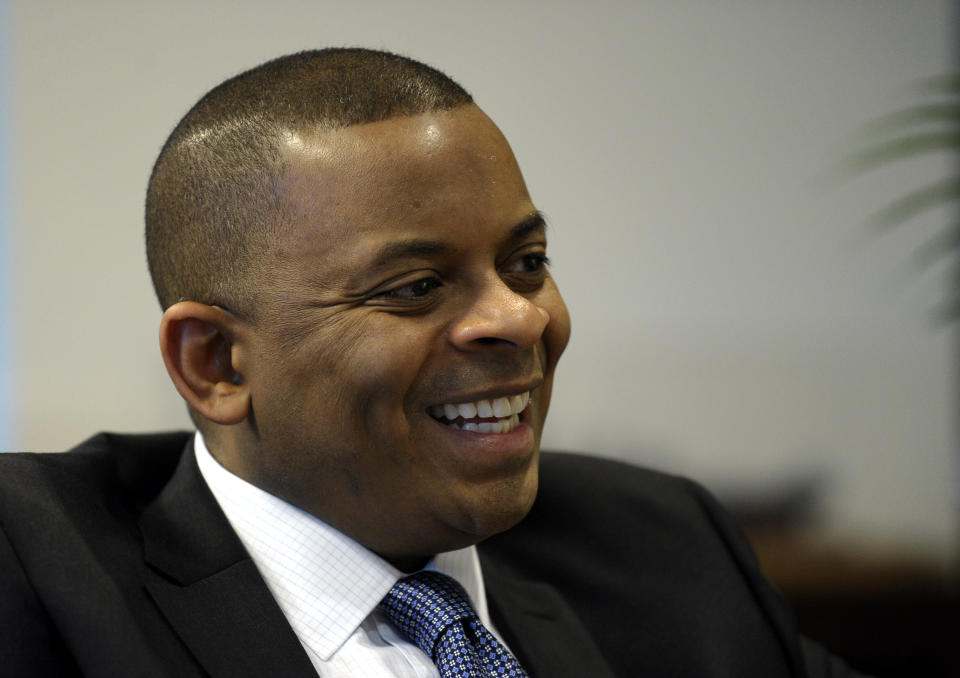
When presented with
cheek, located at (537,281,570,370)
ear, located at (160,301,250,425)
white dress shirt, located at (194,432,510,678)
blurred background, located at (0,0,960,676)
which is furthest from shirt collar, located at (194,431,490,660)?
blurred background, located at (0,0,960,676)

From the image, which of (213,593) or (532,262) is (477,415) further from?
(213,593)

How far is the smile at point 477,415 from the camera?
1.39 metres

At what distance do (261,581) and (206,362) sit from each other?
28 centimetres

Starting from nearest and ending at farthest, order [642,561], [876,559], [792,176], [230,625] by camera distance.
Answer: [230,625], [642,561], [876,559], [792,176]

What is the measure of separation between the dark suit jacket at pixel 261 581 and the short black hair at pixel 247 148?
11.0 inches

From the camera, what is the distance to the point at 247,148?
141cm

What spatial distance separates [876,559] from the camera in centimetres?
379

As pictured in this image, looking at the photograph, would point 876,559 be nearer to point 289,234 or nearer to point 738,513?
point 738,513

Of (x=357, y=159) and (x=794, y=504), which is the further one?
(x=794, y=504)

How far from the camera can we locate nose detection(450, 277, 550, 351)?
4.42 ft

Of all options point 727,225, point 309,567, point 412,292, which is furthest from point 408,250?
point 727,225

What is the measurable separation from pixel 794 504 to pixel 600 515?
2.32 metres

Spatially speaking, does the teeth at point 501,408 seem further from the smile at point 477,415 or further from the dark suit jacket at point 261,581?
the dark suit jacket at point 261,581

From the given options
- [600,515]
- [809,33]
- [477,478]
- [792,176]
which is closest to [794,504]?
[792,176]
